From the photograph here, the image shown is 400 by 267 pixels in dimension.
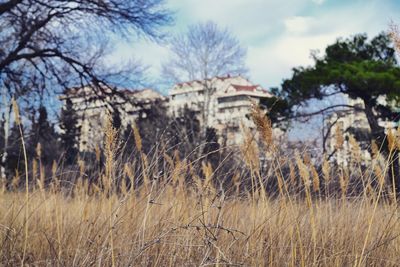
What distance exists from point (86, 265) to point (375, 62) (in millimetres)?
12941

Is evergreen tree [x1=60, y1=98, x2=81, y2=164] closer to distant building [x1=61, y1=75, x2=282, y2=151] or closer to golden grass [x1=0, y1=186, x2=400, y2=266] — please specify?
distant building [x1=61, y1=75, x2=282, y2=151]

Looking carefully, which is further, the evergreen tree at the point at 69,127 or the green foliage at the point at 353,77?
the evergreen tree at the point at 69,127

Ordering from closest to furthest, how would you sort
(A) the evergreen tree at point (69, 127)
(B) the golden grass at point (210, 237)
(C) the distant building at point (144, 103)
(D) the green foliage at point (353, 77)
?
(B) the golden grass at point (210, 237)
(C) the distant building at point (144, 103)
(D) the green foliage at point (353, 77)
(A) the evergreen tree at point (69, 127)

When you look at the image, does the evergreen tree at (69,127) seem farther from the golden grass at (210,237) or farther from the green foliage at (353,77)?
the golden grass at (210,237)

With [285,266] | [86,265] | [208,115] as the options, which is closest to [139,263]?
[86,265]

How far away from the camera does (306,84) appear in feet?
44.2

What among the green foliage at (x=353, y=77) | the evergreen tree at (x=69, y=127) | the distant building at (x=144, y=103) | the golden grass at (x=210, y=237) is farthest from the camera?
the evergreen tree at (x=69, y=127)

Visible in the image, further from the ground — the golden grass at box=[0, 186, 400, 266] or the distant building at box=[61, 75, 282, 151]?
the distant building at box=[61, 75, 282, 151]

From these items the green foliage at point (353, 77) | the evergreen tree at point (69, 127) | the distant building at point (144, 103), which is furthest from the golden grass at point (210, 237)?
the evergreen tree at point (69, 127)

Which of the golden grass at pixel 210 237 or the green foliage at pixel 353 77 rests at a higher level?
the green foliage at pixel 353 77

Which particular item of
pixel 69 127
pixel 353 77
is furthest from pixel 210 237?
pixel 69 127

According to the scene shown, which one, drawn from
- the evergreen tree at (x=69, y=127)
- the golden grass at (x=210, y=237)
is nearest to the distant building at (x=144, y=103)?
the evergreen tree at (x=69, y=127)

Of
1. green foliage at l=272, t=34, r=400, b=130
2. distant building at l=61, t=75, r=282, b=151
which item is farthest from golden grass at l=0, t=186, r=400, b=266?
green foliage at l=272, t=34, r=400, b=130

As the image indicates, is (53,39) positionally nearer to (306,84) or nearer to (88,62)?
(88,62)
